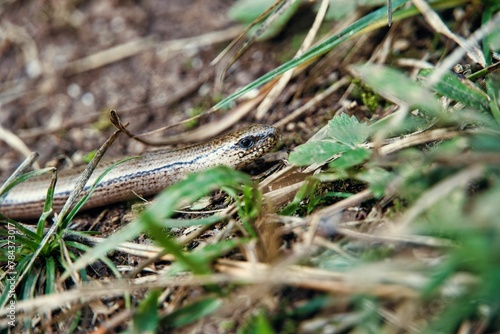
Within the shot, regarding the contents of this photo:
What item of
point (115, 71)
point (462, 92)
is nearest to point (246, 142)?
point (462, 92)

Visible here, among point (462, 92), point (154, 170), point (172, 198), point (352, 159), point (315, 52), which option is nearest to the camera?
point (172, 198)

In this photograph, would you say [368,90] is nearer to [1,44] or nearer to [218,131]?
[218,131]

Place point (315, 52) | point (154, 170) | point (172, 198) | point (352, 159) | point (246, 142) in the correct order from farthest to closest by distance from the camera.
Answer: point (154, 170)
point (246, 142)
point (315, 52)
point (352, 159)
point (172, 198)

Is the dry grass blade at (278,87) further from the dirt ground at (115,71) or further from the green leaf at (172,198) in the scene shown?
the green leaf at (172,198)

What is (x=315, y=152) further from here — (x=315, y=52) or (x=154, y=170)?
(x=154, y=170)

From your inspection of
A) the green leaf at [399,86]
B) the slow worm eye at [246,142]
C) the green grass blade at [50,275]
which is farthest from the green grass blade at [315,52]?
the green grass blade at [50,275]

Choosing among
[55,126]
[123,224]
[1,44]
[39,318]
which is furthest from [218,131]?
[1,44]
